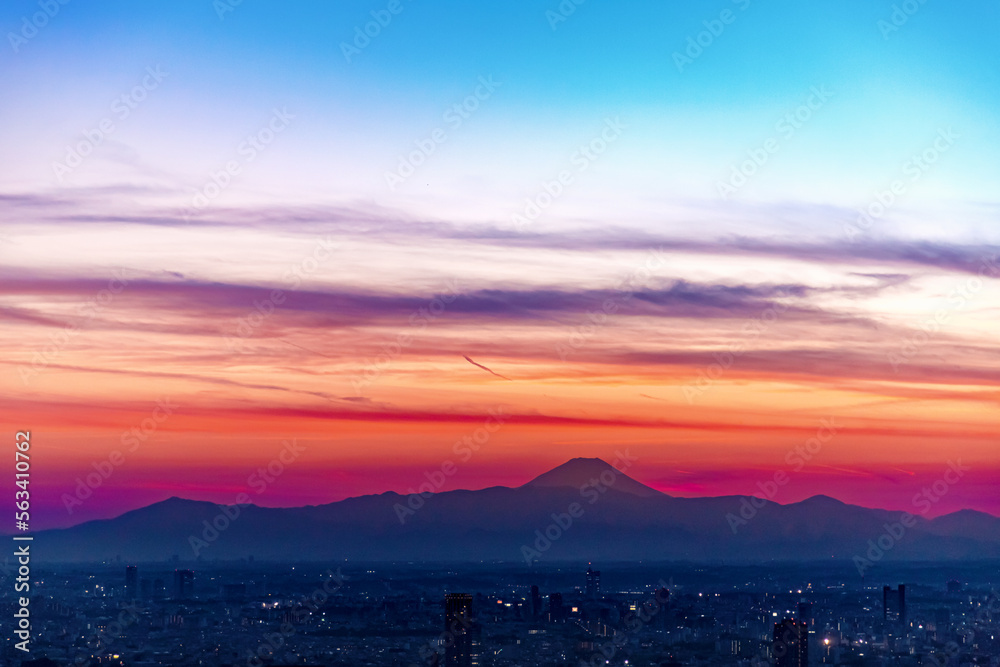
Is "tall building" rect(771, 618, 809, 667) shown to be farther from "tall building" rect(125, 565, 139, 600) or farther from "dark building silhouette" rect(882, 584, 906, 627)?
"tall building" rect(125, 565, 139, 600)

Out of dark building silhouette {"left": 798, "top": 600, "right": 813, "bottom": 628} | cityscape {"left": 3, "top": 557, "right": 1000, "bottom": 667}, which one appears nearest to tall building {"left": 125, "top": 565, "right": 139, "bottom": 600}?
cityscape {"left": 3, "top": 557, "right": 1000, "bottom": 667}

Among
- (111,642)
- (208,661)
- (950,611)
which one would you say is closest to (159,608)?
(111,642)

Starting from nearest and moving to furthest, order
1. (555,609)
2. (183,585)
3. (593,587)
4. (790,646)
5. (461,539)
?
(790,646)
(555,609)
(183,585)
(593,587)
(461,539)

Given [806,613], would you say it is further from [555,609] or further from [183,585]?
[183,585]

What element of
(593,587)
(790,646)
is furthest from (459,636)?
(593,587)

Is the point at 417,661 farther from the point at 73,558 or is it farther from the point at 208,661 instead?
the point at 73,558

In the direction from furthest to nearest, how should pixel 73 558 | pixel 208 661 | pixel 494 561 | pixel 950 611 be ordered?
1. pixel 494 561
2. pixel 73 558
3. pixel 950 611
4. pixel 208 661
